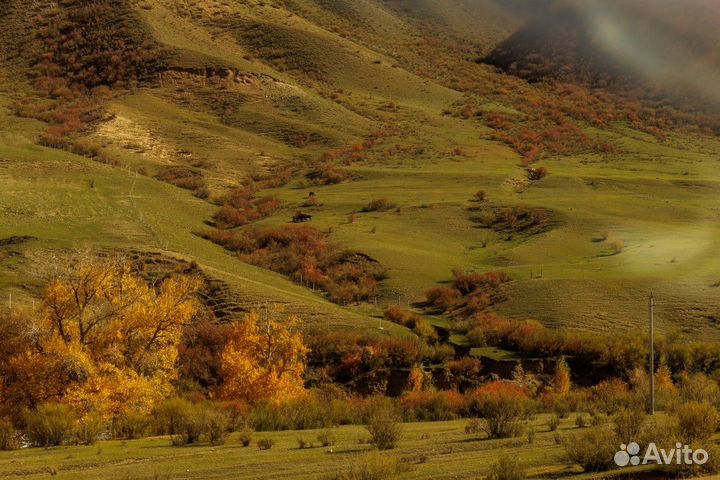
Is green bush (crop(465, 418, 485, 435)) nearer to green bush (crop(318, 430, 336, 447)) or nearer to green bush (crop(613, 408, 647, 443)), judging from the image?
green bush (crop(318, 430, 336, 447))

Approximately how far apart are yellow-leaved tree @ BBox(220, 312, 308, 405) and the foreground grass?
1547 cm

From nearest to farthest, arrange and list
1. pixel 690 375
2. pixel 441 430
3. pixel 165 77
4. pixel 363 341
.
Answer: pixel 441 430, pixel 690 375, pixel 363 341, pixel 165 77

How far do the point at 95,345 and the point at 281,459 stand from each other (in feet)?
60.0

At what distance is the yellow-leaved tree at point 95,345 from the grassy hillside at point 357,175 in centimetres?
1397

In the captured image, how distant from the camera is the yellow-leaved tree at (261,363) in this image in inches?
1758

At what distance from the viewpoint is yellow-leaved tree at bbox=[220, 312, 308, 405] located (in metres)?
44.7

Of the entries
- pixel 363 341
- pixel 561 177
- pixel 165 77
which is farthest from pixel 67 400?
pixel 165 77

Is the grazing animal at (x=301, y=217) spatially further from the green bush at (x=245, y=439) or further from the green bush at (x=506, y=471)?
the green bush at (x=506, y=471)

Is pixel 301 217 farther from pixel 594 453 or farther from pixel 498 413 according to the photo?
pixel 594 453

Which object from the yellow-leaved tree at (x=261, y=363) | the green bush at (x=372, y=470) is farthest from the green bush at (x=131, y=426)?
the green bush at (x=372, y=470)

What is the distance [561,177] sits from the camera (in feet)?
339

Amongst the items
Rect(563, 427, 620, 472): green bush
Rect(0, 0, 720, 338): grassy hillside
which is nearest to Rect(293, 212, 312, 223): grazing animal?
Rect(0, 0, 720, 338): grassy hillside

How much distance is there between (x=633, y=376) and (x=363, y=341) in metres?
16.4

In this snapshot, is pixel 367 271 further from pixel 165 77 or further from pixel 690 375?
pixel 165 77
